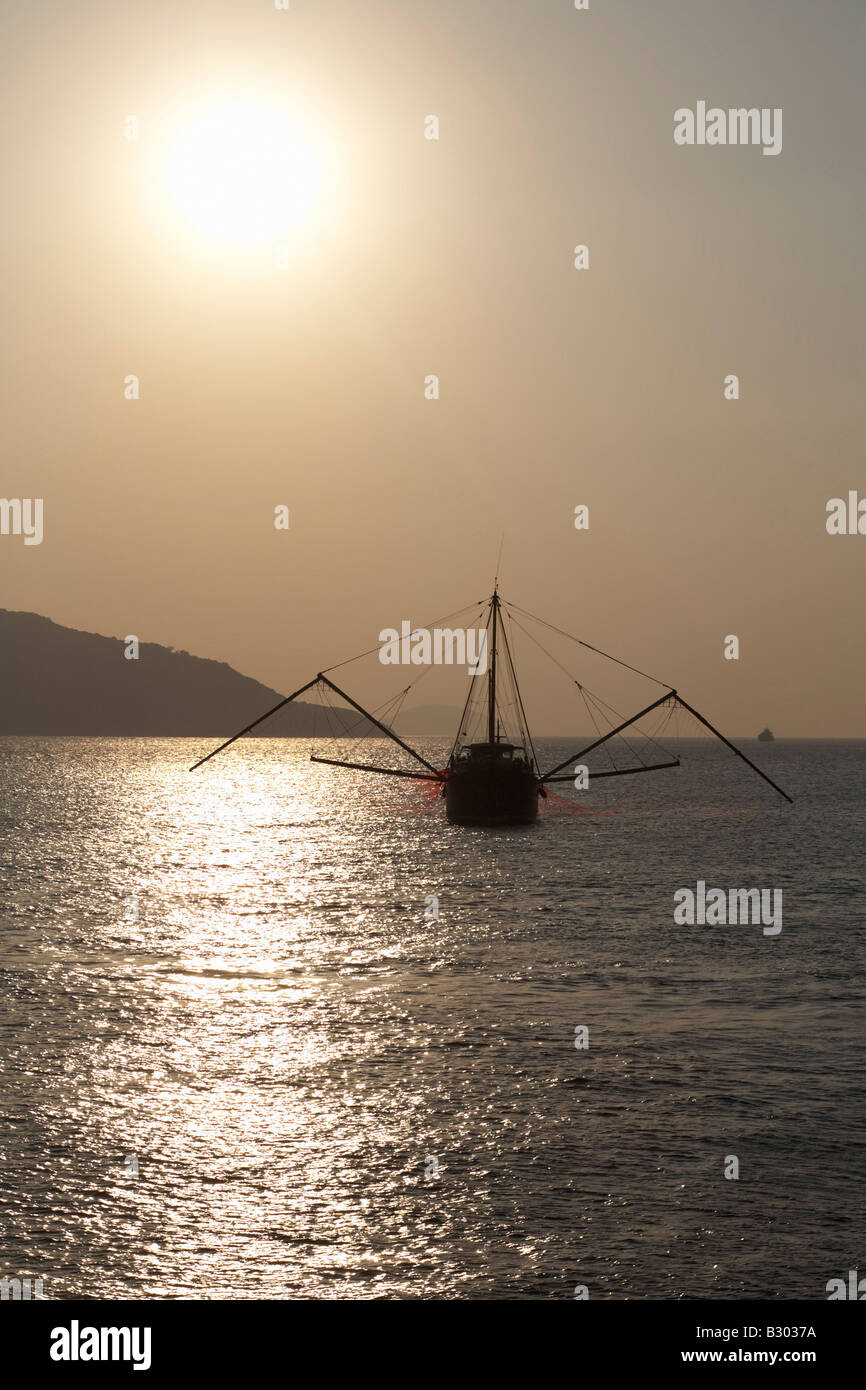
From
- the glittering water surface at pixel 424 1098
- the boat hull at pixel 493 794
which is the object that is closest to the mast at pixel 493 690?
the boat hull at pixel 493 794

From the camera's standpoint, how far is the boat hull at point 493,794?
377ft

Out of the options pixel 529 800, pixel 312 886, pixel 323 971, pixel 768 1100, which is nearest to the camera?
pixel 768 1100

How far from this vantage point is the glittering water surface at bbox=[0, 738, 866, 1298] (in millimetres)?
21562

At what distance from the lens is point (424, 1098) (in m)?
30.4

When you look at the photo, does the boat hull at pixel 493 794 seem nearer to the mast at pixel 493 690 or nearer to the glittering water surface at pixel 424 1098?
the mast at pixel 493 690

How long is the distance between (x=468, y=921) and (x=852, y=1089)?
30286 millimetres

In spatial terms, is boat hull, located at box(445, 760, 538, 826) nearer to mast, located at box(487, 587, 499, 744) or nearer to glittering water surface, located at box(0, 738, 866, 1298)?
mast, located at box(487, 587, 499, 744)

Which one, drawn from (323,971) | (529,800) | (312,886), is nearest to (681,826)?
(529,800)

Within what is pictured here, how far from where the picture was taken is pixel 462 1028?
37.5 m

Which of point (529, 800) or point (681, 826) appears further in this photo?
point (681, 826)

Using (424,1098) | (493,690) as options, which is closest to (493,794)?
(493,690)

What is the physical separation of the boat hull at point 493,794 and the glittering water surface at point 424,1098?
149 ft

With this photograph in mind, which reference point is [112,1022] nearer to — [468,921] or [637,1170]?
[637,1170]

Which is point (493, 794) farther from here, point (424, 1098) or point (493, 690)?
point (424, 1098)
